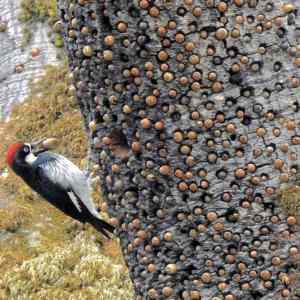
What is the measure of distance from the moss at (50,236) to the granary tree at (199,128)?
3.57 m

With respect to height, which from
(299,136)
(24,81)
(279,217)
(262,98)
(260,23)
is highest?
(260,23)

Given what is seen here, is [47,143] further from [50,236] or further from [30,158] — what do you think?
[30,158]

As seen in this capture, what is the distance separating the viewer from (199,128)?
380cm

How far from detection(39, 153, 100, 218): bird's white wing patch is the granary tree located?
2.99m

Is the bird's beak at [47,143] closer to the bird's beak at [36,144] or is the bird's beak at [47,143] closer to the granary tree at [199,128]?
the bird's beak at [36,144]

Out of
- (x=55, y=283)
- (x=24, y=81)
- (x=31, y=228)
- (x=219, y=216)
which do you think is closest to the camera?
(x=219, y=216)

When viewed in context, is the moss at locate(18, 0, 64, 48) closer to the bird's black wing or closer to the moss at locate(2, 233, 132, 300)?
the moss at locate(2, 233, 132, 300)

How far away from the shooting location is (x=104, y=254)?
843 cm

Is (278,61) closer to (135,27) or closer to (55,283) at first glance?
(135,27)

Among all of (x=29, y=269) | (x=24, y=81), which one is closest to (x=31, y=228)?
(x=29, y=269)

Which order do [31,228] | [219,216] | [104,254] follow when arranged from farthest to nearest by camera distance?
1. [31,228]
2. [104,254]
3. [219,216]

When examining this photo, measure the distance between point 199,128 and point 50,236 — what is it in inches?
221

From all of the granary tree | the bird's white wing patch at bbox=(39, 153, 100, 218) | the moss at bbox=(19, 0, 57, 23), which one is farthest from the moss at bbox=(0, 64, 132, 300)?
the granary tree

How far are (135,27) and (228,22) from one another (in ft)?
1.59
